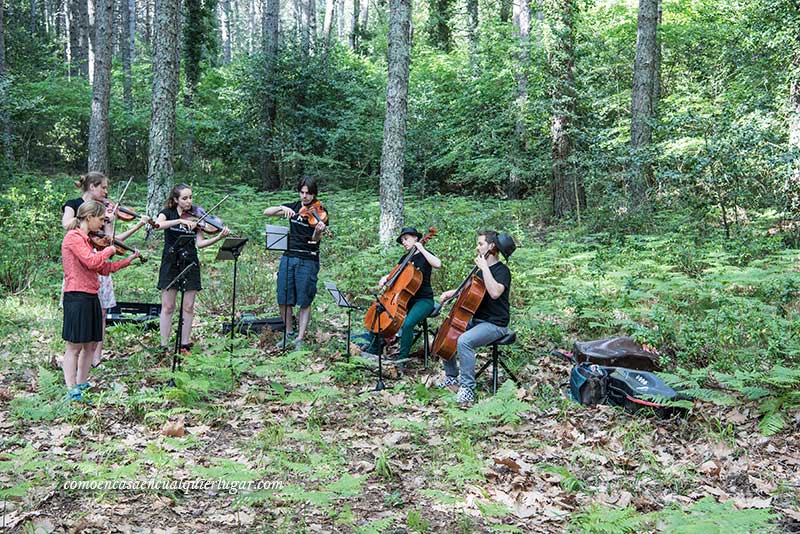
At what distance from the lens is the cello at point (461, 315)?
618 centimetres

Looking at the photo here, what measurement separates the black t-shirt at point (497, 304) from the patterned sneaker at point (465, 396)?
0.70 m

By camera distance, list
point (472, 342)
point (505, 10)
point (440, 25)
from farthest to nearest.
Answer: point (505, 10), point (440, 25), point (472, 342)

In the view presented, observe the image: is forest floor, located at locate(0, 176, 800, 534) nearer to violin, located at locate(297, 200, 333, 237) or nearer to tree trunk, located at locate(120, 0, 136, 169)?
violin, located at locate(297, 200, 333, 237)

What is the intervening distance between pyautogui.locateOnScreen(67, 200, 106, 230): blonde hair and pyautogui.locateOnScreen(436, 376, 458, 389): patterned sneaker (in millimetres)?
3458

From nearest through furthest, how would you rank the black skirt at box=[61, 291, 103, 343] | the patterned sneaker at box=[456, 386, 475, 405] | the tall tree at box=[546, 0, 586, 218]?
1. the black skirt at box=[61, 291, 103, 343]
2. the patterned sneaker at box=[456, 386, 475, 405]
3. the tall tree at box=[546, 0, 586, 218]

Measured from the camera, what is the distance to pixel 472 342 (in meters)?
6.00

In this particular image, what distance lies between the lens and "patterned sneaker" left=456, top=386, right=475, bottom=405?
5824 mm

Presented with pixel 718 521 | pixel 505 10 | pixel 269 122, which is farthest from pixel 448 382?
pixel 505 10

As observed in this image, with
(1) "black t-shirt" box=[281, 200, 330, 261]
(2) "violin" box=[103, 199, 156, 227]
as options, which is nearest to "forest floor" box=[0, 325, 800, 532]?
(1) "black t-shirt" box=[281, 200, 330, 261]

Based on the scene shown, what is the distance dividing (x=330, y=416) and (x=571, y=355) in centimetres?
271

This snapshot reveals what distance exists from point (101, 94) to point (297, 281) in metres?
10.8

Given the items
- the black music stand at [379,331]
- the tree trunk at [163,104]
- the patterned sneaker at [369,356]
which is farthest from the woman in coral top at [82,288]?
the tree trunk at [163,104]

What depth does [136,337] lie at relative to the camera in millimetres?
7242

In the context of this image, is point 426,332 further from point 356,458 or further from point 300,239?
point 356,458
